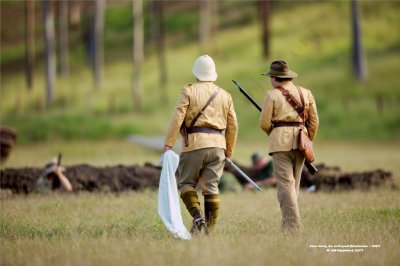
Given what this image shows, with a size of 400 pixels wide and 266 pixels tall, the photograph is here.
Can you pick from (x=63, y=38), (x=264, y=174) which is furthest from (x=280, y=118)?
(x=63, y=38)

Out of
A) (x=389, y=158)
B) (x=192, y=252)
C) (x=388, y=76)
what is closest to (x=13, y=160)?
(x=389, y=158)

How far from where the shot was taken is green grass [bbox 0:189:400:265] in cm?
923

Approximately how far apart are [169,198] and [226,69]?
46.1 meters

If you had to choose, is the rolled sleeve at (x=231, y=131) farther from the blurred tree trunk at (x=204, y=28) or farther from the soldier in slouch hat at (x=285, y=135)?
the blurred tree trunk at (x=204, y=28)

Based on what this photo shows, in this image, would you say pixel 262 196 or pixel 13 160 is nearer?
pixel 262 196

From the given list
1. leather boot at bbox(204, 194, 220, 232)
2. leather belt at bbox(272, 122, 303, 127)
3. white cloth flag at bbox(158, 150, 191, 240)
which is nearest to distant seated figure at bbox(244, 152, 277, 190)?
leather belt at bbox(272, 122, 303, 127)

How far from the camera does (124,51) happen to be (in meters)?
73.3

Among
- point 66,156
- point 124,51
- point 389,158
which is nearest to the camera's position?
point 389,158

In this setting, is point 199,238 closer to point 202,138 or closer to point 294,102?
point 202,138

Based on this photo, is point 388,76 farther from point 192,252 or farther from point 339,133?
point 192,252

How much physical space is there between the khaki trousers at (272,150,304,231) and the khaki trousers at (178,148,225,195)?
0.73m

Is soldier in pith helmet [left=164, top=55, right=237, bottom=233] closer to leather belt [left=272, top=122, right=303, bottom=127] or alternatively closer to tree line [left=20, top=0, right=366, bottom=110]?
leather belt [left=272, top=122, right=303, bottom=127]

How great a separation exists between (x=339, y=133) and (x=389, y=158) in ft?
33.7

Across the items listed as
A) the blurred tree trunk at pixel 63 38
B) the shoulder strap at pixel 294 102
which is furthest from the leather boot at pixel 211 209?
the blurred tree trunk at pixel 63 38
